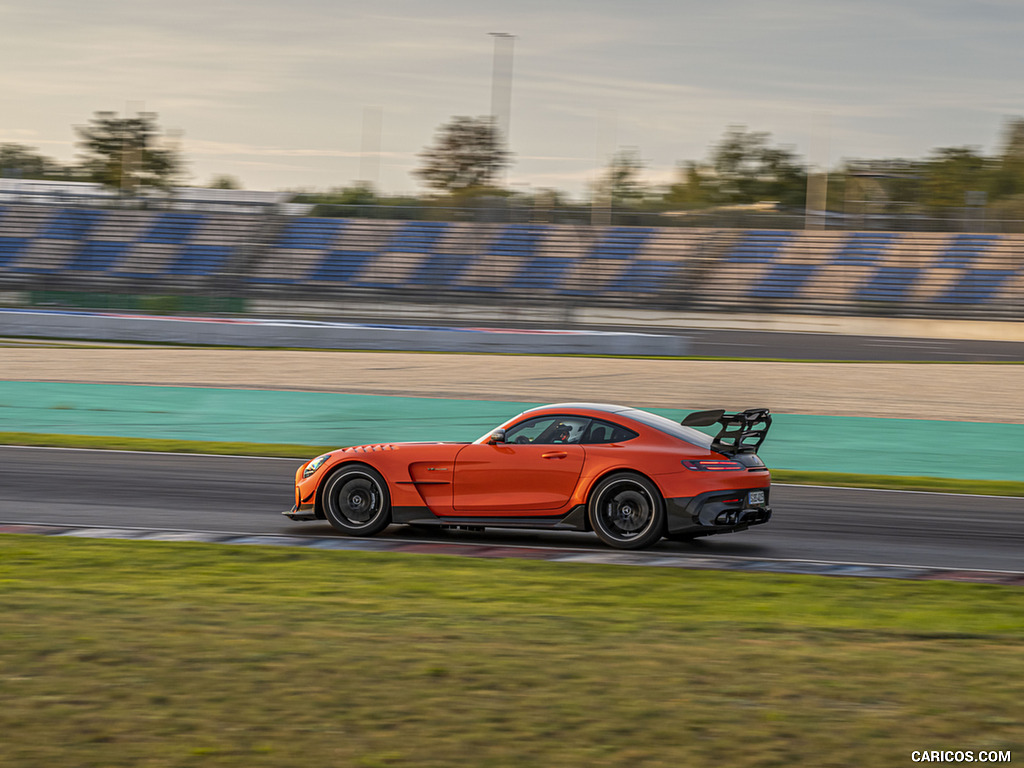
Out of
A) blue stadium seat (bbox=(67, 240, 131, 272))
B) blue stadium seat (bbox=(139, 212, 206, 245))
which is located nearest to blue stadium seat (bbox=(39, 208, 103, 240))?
blue stadium seat (bbox=(67, 240, 131, 272))

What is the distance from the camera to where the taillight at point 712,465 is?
31.4 ft

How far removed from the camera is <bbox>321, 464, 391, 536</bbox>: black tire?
34.1 feet

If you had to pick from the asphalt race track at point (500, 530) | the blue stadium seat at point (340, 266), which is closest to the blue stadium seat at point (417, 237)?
the blue stadium seat at point (340, 266)

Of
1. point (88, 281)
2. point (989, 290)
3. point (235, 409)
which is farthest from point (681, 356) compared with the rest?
point (88, 281)

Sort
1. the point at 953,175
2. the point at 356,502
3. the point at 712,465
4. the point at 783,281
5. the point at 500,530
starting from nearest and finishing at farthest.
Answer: the point at 712,465, the point at 356,502, the point at 500,530, the point at 783,281, the point at 953,175

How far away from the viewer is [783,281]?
52.9 meters

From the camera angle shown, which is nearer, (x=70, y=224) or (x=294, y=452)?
(x=294, y=452)

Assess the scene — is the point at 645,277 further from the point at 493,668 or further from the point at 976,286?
the point at 493,668

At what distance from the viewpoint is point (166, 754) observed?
4.44 m

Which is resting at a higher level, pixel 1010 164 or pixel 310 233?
pixel 1010 164

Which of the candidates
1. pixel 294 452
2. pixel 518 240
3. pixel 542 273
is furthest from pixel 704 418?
pixel 518 240

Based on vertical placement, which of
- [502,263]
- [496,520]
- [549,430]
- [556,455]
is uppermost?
[502,263]

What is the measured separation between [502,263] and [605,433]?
156 feet

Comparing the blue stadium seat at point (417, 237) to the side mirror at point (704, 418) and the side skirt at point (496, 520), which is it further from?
the side mirror at point (704, 418)
